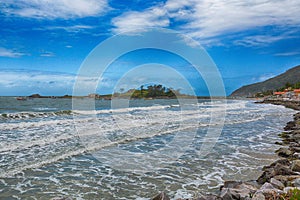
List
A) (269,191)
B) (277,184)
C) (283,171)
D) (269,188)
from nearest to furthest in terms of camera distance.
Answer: (269,191) → (269,188) → (277,184) → (283,171)

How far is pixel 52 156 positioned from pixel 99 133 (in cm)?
567

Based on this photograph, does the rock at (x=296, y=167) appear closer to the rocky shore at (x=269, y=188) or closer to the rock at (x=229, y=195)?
the rocky shore at (x=269, y=188)

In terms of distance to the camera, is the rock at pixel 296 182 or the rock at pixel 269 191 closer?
the rock at pixel 269 191

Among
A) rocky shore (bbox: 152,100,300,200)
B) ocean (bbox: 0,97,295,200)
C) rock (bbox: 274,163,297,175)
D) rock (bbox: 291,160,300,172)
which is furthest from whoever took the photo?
rock (bbox: 291,160,300,172)

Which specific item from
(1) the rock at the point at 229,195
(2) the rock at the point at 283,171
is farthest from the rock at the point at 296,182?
(1) the rock at the point at 229,195

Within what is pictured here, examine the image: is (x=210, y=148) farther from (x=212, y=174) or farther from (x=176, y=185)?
(x=176, y=185)

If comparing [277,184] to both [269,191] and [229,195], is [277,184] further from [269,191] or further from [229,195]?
[229,195]

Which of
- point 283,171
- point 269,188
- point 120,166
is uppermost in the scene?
point 269,188

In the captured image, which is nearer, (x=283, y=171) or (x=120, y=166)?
(x=283, y=171)

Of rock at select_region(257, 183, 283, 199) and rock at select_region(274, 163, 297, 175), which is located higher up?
rock at select_region(257, 183, 283, 199)

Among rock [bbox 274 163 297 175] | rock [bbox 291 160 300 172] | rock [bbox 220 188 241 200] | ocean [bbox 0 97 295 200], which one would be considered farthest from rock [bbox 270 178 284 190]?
rock [bbox 291 160 300 172]

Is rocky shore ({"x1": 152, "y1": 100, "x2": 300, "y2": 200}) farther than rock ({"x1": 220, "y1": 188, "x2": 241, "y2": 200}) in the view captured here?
No

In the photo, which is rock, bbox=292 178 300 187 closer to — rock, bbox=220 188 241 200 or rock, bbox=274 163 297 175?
rock, bbox=274 163 297 175

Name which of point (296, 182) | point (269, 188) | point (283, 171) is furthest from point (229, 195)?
point (283, 171)
